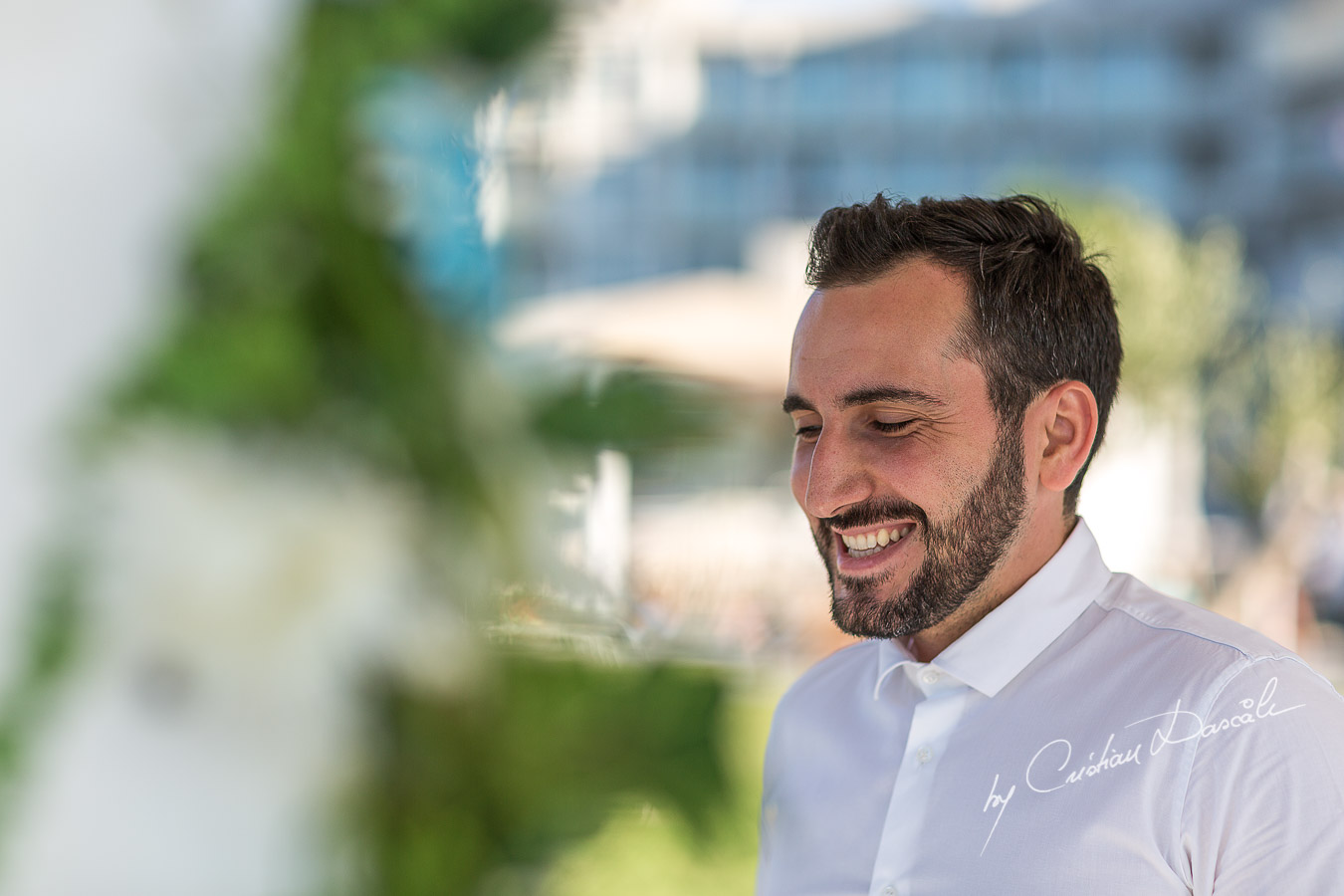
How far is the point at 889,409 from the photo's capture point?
1.04m

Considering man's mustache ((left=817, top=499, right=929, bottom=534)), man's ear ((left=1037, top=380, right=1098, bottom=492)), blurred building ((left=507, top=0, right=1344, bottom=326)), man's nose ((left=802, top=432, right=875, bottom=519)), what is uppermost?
blurred building ((left=507, top=0, right=1344, bottom=326))

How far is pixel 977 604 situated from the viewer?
1.10m

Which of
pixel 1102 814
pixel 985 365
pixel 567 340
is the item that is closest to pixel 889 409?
pixel 985 365

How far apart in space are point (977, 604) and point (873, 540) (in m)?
0.13

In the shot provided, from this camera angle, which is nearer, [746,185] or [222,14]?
[222,14]

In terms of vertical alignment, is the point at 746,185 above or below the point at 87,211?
above

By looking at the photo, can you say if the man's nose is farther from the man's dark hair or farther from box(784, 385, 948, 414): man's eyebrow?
the man's dark hair

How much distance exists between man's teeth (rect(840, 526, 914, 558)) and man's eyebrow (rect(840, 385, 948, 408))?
0.36ft

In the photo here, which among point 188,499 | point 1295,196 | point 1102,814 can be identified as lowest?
point 1102,814

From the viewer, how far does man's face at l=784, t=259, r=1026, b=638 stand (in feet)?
3.40

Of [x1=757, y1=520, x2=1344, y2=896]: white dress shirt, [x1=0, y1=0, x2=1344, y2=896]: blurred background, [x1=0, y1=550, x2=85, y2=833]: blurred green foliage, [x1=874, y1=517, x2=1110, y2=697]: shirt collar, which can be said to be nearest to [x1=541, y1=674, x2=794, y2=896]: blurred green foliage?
[x1=0, y1=0, x2=1344, y2=896]: blurred background

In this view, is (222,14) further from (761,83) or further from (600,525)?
(761,83)

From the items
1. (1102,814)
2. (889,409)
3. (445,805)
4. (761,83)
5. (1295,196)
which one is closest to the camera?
(445,805)

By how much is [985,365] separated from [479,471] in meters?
0.75
